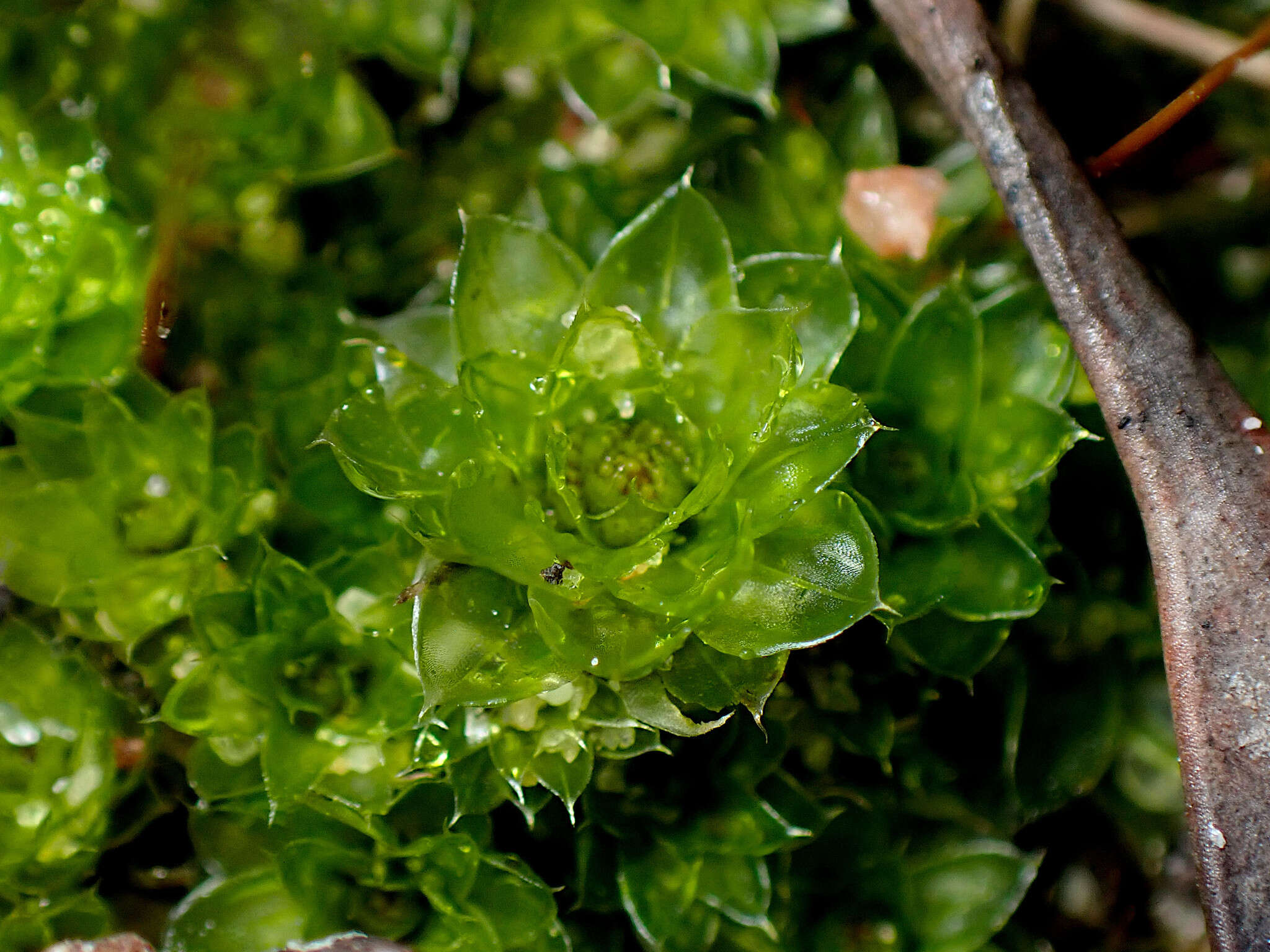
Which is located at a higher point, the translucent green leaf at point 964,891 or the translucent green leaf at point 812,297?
the translucent green leaf at point 812,297

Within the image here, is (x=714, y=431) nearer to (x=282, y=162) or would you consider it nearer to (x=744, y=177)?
(x=744, y=177)

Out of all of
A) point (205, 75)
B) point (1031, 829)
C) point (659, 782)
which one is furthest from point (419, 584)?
point (1031, 829)

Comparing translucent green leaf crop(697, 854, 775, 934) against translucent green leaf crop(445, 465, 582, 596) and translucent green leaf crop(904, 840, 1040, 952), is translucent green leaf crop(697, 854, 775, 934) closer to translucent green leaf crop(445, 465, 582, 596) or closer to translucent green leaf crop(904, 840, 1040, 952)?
translucent green leaf crop(904, 840, 1040, 952)

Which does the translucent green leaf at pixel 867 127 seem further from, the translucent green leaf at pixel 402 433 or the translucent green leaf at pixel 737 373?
the translucent green leaf at pixel 402 433

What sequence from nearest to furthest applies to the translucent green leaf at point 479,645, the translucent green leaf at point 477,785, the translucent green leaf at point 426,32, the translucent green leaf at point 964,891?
the translucent green leaf at point 479,645 < the translucent green leaf at point 477,785 < the translucent green leaf at point 964,891 < the translucent green leaf at point 426,32

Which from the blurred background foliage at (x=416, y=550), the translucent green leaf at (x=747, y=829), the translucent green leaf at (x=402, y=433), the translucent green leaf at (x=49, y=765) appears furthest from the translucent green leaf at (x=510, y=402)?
the translucent green leaf at (x=49, y=765)

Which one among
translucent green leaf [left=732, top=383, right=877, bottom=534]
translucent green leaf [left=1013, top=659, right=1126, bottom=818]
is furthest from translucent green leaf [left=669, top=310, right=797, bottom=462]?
translucent green leaf [left=1013, top=659, right=1126, bottom=818]
